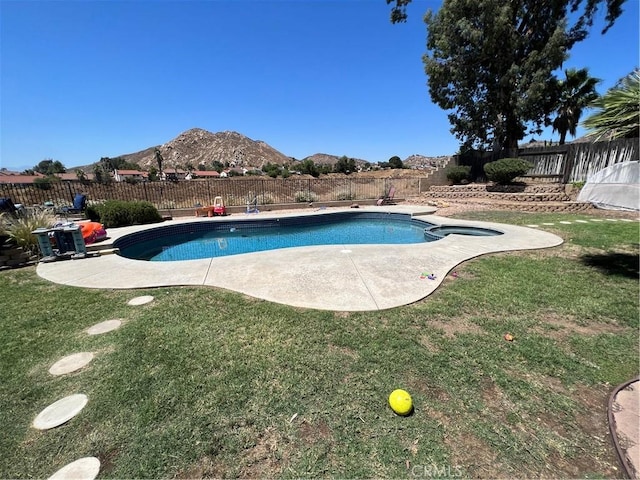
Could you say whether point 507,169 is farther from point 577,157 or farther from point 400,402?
point 400,402

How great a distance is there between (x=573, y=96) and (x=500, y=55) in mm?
10047

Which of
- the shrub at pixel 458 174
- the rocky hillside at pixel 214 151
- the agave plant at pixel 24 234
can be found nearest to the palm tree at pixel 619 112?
the agave plant at pixel 24 234

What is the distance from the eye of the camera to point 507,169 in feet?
46.8

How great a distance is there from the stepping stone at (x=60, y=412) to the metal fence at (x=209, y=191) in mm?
13644

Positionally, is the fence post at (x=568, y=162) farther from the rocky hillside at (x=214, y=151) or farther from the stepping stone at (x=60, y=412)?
the rocky hillside at (x=214, y=151)

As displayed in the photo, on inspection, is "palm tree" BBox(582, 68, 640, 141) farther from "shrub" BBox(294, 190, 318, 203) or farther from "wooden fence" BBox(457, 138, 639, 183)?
"shrub" BBox(294, 190, 318, 203)

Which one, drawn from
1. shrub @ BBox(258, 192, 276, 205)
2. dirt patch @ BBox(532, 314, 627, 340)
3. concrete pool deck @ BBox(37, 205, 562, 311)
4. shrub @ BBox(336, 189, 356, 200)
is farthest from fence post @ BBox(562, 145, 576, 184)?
shrub @ BBox(258, 192, 276, 205)

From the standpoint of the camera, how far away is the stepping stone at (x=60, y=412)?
2.10 m

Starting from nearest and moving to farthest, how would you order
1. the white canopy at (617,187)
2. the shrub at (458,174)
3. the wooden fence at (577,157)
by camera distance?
the white canopy at (617,187), the wooden fence at (577,157), the shrub at (458,174)

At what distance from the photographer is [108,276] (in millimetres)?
5348

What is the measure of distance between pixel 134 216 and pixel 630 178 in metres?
13.6

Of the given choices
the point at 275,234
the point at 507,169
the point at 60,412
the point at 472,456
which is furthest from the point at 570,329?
the point at 507,169

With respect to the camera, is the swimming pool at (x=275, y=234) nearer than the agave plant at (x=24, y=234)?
No

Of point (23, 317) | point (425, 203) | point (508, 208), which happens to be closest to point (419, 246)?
point (23, 317)
